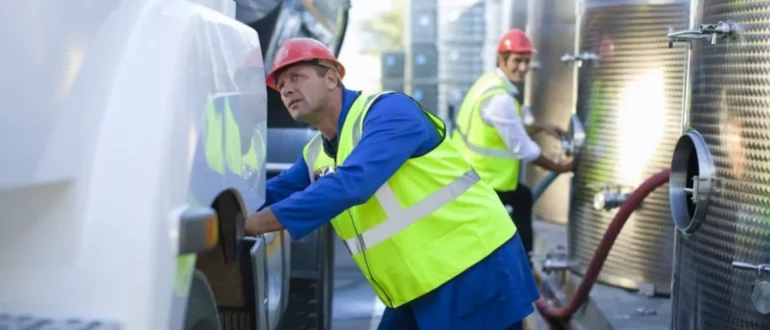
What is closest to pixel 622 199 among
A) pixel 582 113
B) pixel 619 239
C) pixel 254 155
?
pixel 619 239

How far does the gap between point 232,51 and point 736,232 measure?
1.78 m

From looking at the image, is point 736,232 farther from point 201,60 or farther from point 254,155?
point 201,60

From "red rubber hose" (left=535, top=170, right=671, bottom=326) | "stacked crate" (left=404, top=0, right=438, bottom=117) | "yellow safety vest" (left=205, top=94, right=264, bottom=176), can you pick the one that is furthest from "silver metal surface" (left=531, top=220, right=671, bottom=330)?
"stacked crate" (left=404, top=0, right=438, bottom=117)

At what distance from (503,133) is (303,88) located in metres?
3.01

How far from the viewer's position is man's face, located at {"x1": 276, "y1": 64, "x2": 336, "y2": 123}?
9.77ft

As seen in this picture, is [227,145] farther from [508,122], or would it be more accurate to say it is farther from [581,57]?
[581,57]

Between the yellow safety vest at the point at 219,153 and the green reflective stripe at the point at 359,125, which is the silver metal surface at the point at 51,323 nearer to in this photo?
the yellow safety vest at the point at 219,153

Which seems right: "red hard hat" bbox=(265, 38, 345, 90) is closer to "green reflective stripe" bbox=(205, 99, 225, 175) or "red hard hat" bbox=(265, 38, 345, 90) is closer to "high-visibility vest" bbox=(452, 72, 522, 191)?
"green reflective stripe" bbox=(205, 99, 225, 175)

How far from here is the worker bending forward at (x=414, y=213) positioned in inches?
117

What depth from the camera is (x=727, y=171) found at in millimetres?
3090

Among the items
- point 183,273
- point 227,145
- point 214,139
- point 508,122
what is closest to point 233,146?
point 227,145

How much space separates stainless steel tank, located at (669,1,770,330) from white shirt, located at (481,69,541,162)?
217cm

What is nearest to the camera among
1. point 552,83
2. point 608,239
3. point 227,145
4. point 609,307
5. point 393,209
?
point 227,145

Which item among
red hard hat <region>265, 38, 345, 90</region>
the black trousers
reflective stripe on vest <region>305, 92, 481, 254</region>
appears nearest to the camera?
red hard hat <region>265, 38, 345, 90</region>
